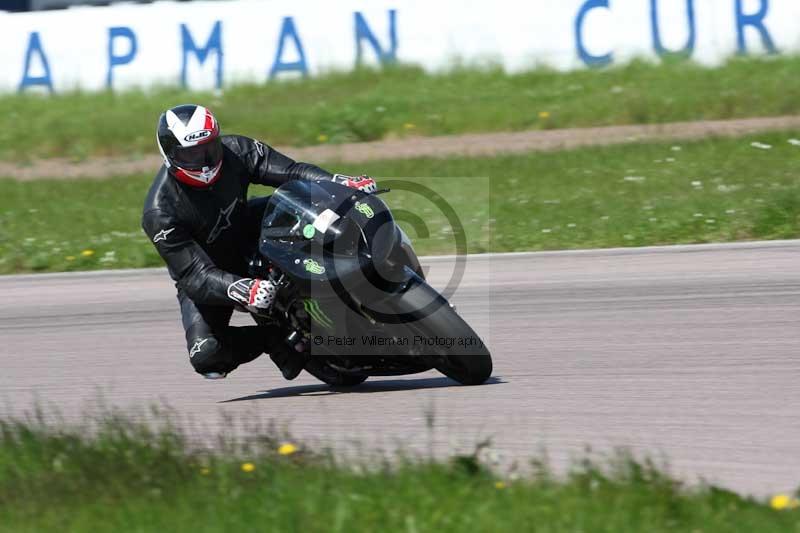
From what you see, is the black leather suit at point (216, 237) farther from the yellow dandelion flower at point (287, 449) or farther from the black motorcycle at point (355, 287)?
the yellow dandelion flower at point (287, 449)

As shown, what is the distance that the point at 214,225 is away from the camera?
299 inches

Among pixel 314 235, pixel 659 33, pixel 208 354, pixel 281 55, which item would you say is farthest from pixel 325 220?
pixel 281 55

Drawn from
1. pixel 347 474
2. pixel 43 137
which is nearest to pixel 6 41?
pixel 43 137

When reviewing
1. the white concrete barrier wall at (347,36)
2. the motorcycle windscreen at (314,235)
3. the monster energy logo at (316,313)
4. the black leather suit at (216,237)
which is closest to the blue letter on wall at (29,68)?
the white concrete barrier wall at (347,36)

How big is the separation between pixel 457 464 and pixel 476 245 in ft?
24.9

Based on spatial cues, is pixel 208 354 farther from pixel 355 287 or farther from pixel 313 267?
pixel 355 287

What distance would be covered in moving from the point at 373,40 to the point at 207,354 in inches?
529

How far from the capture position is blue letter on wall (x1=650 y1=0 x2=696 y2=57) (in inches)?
744

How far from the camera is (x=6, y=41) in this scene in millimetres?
21375

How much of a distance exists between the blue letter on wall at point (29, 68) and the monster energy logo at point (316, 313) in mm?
15743

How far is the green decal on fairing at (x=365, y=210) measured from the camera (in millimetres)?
6934

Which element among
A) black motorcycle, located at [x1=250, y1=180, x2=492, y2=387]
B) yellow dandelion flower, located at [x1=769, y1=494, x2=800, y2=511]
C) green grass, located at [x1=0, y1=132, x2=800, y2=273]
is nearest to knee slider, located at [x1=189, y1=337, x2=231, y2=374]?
black motorcycle, located at [x1=250, y1=180, x2=492, y2=387]

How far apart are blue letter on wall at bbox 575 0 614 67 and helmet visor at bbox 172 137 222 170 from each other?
41.7ft

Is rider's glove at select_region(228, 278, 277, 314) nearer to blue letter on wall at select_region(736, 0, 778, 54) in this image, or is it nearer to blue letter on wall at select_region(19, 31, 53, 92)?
blue letter on wall at select_region(736, 0, 778, 54)
